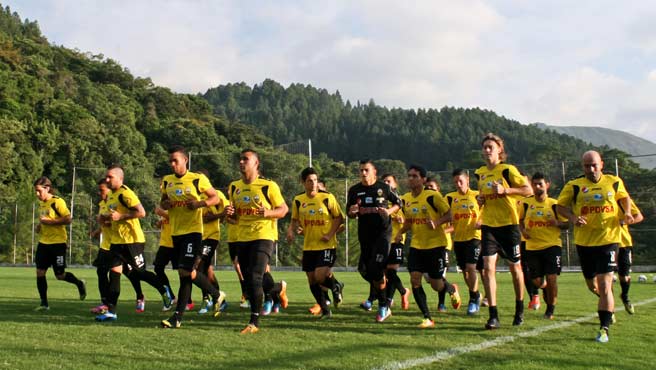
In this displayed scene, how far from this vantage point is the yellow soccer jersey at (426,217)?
855cm

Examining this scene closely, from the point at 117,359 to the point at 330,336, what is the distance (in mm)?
2373

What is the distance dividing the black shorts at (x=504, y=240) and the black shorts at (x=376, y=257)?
53.4 inches

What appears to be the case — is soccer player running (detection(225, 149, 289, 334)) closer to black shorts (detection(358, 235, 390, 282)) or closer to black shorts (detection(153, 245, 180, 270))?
black shorts (detection(358, 235, 390, 282))

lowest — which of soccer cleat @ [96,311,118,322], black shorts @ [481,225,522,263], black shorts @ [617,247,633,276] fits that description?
soccer cleat @ [96,311,118,322]

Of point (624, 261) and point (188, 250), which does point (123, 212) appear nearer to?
point (188, 250)

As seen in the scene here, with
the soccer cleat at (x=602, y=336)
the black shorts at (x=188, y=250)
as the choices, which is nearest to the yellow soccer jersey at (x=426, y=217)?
the soccer cleat at (x=602, y=336)

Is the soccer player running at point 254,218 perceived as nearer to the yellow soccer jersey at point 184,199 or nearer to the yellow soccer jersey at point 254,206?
the yellow soccer jersey at point 254,206

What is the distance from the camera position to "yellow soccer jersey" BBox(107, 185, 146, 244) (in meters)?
8.88

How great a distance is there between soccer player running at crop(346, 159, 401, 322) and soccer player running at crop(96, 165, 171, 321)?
120 inches

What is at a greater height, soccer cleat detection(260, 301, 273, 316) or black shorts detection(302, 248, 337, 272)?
black shorts detection(302, 248, 337, 272)

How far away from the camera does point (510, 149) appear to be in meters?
86.2

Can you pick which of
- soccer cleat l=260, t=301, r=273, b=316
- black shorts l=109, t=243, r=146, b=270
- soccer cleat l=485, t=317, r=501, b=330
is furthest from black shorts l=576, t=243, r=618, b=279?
black shorts l=109, t=243, r=146, b=270

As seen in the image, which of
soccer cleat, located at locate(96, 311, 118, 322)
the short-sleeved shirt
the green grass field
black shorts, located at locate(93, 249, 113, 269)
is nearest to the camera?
the green grass field

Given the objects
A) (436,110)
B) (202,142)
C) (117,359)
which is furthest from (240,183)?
(436,110)
